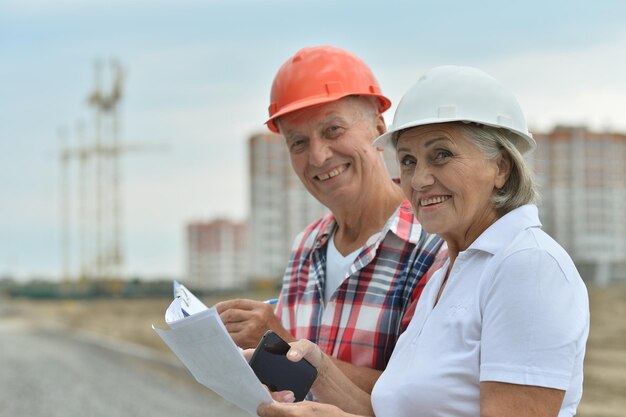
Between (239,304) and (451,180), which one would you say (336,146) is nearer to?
(239,304)

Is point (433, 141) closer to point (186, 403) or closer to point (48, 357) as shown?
point (186, 403)

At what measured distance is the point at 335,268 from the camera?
2.58 metres

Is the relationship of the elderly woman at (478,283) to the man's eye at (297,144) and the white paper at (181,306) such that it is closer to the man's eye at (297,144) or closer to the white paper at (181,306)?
the white paper at (181,306)

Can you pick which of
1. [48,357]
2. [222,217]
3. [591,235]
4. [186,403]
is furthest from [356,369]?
[222,217]

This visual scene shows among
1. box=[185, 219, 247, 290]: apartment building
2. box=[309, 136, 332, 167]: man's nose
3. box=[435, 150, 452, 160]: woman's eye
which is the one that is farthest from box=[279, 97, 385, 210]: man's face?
box=[185, 219, 247, 290]: apartment building

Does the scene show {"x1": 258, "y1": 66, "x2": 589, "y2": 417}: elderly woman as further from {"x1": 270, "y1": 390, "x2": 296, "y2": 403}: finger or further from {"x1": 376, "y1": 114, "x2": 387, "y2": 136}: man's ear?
{"x1": 376, "y1": 114, "x2": 387, "y2": 136}: man's ear

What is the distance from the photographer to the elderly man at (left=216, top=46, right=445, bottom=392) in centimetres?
234

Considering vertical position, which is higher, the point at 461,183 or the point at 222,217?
the point at 461,183

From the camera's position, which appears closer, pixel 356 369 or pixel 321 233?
pixel 356 369

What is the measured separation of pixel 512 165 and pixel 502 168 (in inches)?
0.8

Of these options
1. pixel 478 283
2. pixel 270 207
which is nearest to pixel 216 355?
pixel 478 283

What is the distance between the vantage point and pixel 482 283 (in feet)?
5.79

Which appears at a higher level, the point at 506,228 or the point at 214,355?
the point at 506,228

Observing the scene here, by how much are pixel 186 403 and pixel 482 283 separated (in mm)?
9604
